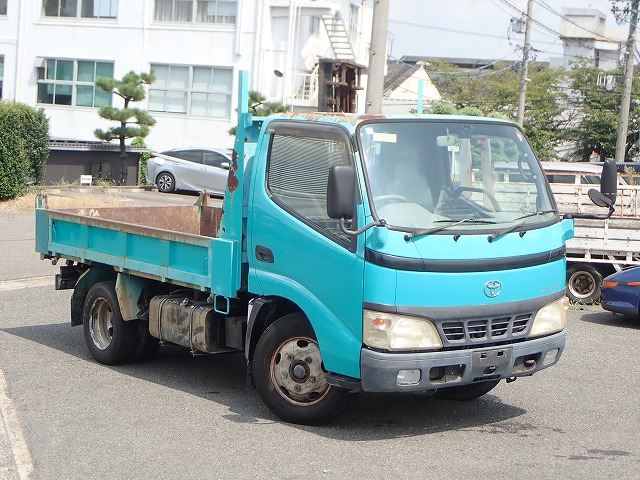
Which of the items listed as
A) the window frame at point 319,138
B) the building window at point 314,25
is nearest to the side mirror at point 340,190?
the window frame at point 319,138

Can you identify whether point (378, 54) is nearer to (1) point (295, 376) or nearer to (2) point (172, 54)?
(1) point (295, 376)

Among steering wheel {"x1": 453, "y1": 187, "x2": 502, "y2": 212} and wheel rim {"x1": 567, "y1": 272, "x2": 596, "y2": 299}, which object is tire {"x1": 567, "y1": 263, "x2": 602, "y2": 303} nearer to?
wheel rim {"x1": 567, "y1": 272, "x2": 596, "y2": 299}

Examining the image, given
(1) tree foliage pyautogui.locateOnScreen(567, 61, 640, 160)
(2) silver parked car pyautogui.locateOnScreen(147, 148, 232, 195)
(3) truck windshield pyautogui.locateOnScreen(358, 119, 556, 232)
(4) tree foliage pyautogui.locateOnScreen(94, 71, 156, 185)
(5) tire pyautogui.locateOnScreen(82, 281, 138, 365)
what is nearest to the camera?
(3) truck windshield pyautogui.locateOnScreen(358, 119, 556, 232)

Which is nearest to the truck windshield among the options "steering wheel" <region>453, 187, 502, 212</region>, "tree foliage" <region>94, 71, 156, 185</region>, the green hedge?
"steering wheel" <region>453, 187, 502, 212</region>

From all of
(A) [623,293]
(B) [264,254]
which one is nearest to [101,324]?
(B) [264,254]

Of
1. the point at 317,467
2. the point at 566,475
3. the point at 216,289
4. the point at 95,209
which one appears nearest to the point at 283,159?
the point at 216,289

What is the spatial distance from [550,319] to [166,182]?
79.1ft

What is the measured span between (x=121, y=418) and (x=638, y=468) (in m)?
3.80

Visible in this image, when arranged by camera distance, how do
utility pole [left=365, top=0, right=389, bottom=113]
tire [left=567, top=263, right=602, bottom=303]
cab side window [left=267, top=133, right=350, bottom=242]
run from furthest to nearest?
utility pole [left=365, top=0, right=389, bottom=113] < tire [left=567, top=263, right=602, bottom=303] < cab side window [left=267, top=133, right=350, bottom=242]

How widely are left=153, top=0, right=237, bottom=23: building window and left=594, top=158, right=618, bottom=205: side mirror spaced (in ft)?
96.1

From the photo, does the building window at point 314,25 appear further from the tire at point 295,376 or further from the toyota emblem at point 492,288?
the toyota emblem at point 492,288

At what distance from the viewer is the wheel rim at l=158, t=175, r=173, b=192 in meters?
30.4

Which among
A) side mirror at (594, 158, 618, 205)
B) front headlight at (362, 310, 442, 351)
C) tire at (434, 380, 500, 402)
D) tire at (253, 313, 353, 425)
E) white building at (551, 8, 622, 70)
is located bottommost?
tire at (434, 380, 500, 402)

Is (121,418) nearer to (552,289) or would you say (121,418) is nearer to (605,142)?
(552,289)
